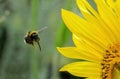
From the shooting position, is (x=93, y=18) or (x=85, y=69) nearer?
(x=93, y=18)

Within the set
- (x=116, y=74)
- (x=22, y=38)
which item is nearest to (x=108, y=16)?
(x=116, y=74)

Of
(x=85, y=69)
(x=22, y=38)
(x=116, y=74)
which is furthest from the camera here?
(x=22, y=38)

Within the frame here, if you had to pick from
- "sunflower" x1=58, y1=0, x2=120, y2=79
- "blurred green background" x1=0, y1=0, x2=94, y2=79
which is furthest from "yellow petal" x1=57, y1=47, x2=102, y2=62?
"blurred green background" x1=0, y1=0, x2=94, y2=79

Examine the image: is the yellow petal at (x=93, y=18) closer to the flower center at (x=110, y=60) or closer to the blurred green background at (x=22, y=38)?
the flower center at (x=110, y=60)

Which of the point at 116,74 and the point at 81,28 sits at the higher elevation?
the point at 81,28

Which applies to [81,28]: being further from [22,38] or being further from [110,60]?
[22,38]

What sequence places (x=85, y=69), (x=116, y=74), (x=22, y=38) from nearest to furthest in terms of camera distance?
(x=116, y=74)
(x=85, y=69)
(x=22, y=38)

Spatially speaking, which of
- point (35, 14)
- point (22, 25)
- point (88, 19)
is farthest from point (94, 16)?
point (22, 25)
